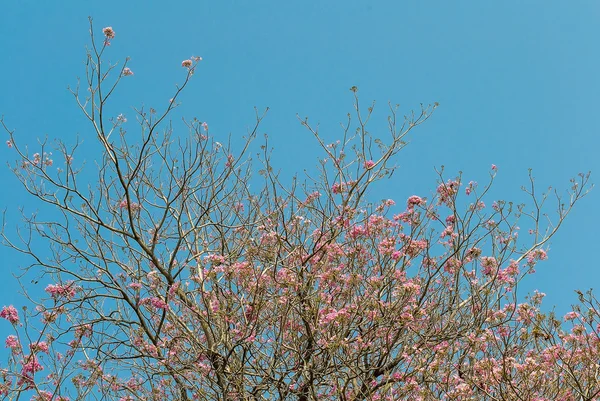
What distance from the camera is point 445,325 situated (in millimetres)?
6672

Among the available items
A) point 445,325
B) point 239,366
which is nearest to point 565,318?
point 445,325

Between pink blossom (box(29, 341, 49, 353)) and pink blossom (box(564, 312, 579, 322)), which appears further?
pink blossom (box(29, 341, 49, 353))

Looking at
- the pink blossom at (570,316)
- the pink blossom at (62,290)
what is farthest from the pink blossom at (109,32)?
the pink blossom at (570,316)

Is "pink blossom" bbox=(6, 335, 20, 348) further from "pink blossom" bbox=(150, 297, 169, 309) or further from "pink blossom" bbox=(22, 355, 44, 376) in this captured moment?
"pink blossom" bbox=(150, 297, 169, 309)

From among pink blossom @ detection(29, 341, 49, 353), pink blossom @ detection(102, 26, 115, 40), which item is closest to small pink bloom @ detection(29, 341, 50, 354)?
pink blossom @ detection(29, 341, 49, 353)

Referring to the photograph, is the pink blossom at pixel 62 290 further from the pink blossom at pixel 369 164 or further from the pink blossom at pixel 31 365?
the pink blossom at pixel 369 164

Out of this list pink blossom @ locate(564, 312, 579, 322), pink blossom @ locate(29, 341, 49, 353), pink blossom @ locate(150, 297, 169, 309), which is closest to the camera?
pink blossom @ locate(564, 312, 579, 322)

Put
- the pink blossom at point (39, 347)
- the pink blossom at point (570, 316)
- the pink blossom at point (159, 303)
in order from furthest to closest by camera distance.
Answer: the pink blossom at point (39, 347) < the pink blossom at point (159, 303) < the pink blossom at point (570, 316)

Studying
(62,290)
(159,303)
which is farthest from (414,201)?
(62,290)

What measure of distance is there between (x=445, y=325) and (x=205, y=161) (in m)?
3.44

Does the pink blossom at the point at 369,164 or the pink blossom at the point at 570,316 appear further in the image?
the pink blossom at the point at 369,164

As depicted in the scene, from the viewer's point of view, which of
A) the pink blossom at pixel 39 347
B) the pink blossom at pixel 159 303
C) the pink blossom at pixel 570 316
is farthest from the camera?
the pink blossom at pixel 39 347

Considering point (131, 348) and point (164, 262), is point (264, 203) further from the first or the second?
point (131, 348)

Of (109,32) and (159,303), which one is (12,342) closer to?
(159,303)
